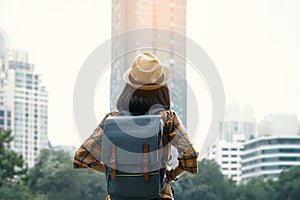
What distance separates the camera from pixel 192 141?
1.07 meters

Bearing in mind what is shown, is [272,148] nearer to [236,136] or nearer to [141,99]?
[236,136]

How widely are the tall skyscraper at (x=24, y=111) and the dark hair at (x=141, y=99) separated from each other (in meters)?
10.8

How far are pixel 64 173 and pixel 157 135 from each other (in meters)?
10.0

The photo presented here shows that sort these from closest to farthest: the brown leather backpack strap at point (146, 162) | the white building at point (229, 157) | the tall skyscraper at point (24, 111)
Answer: the brown leather backpack strap at point (146, 162), the tall skyscraper at point (24, 111), the white building at point (229, 157)

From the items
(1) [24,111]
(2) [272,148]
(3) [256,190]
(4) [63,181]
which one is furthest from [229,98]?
(1) [24,111]

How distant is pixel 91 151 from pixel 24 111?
36.6 ft

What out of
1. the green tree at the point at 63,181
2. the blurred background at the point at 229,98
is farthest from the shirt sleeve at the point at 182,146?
the green tree at the point at 63,181

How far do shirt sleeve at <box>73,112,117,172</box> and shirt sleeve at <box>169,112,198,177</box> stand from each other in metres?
0.10

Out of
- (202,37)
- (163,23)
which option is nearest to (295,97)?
(202,37)

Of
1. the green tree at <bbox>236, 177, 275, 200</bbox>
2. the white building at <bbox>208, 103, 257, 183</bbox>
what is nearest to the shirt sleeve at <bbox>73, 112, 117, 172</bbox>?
the green tree at <bbox>236, 177, 275, 200</bbox>

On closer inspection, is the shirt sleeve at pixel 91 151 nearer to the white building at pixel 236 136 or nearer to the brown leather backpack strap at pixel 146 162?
the brown leather backpack strap at pixel 146 162

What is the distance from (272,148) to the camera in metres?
12.4

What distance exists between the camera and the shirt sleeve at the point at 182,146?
1055mm

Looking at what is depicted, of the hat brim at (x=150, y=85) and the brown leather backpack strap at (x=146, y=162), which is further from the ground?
the hat brim at (x=150, y=85)
